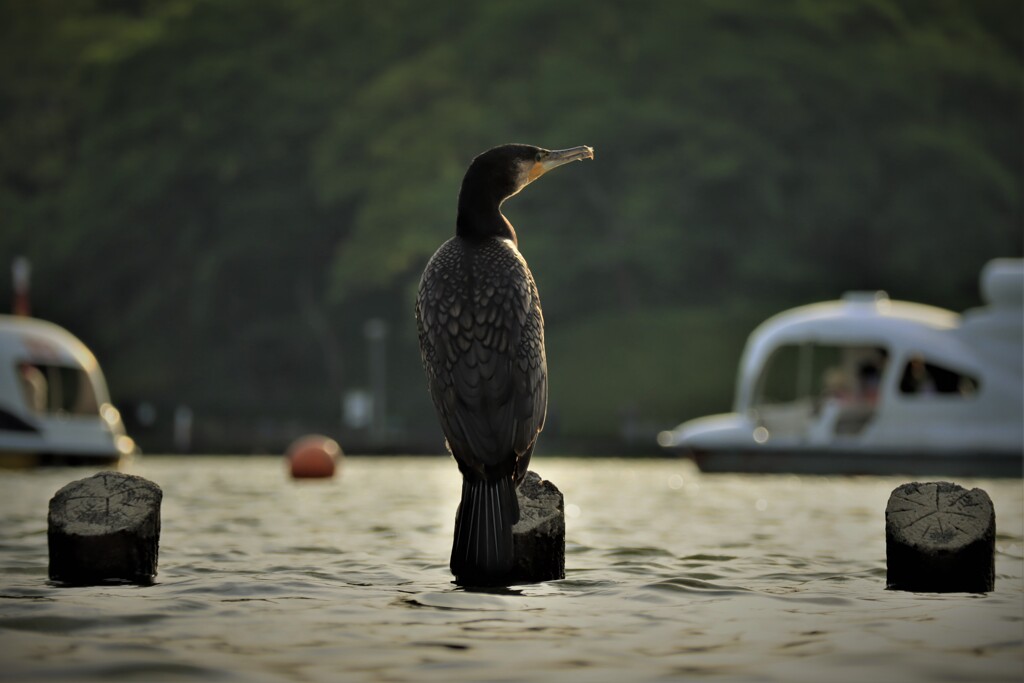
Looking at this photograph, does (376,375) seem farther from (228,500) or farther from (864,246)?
(228,500)

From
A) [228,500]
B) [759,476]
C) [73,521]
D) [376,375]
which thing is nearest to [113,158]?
[376,375]

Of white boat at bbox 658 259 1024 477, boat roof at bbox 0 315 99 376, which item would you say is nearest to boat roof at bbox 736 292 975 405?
white boat at bbox 658 259 1024 477

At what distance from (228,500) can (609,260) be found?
32.2 m

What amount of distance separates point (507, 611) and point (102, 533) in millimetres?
2547

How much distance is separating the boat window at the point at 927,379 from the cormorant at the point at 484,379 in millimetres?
18114

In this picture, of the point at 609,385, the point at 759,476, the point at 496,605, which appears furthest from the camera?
the point at 609,385

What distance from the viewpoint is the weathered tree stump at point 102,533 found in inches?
364

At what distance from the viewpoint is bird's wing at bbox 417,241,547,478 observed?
29.3 ft

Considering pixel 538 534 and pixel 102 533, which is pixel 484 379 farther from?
pixel 102 533

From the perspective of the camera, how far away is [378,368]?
5109 centimetres

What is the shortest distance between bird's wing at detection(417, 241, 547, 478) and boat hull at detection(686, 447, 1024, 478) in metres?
16.7

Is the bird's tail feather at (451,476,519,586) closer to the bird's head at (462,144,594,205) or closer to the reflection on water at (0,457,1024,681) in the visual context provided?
the reflection on water at (0,457,1024,681)

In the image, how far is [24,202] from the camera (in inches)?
2344

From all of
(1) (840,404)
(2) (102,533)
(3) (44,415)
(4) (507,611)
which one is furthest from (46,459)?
(4) (507,611)
